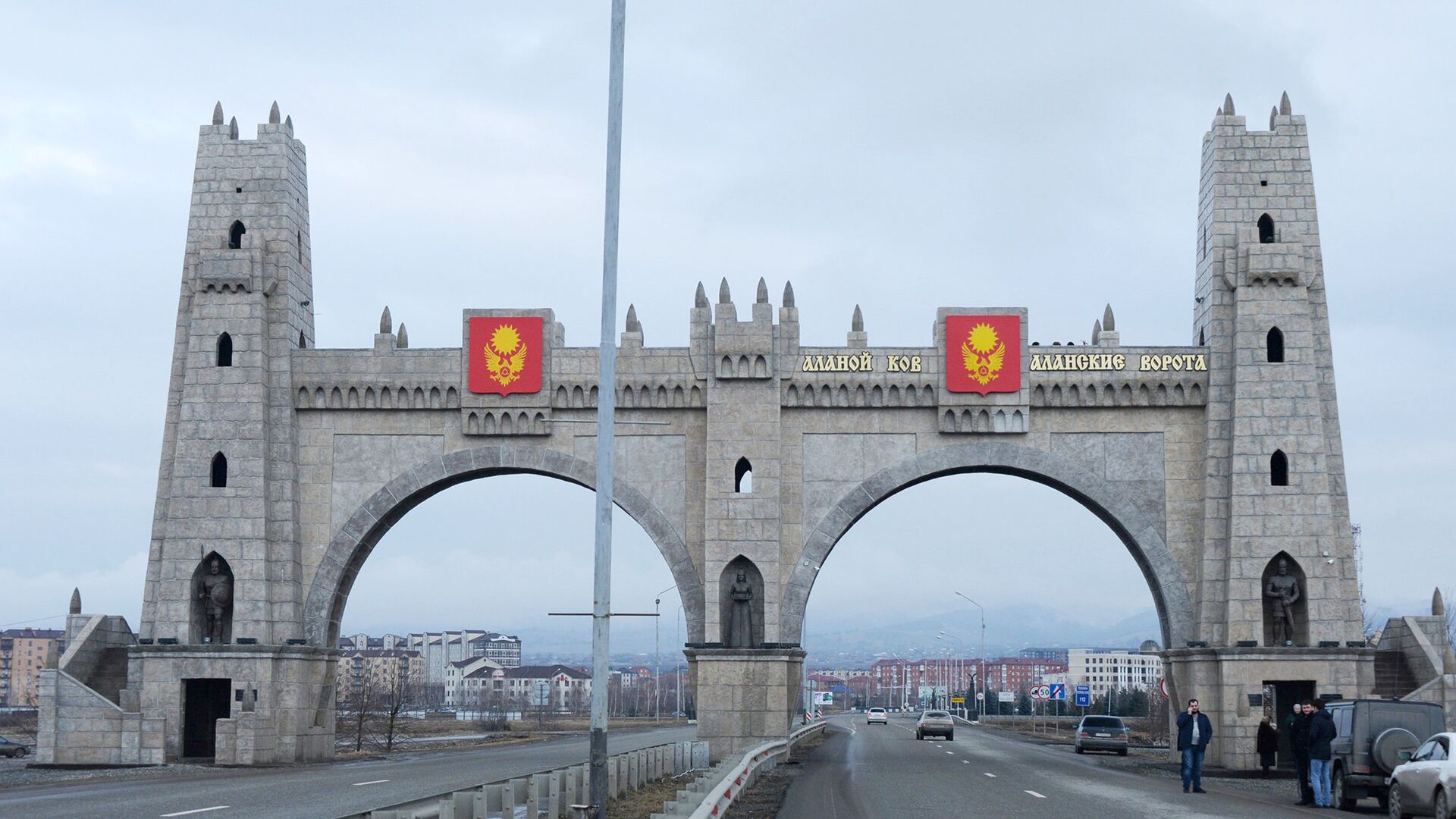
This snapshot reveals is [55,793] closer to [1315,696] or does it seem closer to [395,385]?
[395,385]

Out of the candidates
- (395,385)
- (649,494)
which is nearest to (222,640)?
(395,385)

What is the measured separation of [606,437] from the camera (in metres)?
18.0

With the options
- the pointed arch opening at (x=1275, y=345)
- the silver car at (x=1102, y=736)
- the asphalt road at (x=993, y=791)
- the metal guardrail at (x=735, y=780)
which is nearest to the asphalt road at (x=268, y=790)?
the metal guardrail at (x=735, y=780)

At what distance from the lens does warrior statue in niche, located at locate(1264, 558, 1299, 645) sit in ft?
117

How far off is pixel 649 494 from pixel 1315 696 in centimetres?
1706

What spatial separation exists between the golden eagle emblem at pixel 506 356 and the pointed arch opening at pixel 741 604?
757cm

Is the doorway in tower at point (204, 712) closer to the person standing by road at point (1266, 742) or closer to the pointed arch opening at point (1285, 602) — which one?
the person standing by road at point (1266, 742)

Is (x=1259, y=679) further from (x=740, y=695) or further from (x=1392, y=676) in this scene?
(x=740, y=695)

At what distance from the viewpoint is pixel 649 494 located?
126 feet

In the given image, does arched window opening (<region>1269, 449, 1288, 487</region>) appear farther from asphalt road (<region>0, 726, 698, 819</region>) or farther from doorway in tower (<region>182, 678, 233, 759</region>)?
doorway in tower (<region>182, 678, 233, 759</region>)

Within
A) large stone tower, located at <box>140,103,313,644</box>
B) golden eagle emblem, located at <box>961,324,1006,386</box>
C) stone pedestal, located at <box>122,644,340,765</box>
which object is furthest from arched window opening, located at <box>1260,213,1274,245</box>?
stone pedestal, located at <box>122,644,340,765</box>

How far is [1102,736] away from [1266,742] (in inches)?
521

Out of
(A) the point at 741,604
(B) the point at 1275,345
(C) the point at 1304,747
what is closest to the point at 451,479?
(A) the point at 741,604

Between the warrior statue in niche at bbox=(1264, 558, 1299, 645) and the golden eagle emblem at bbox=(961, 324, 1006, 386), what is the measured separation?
27.6 feet
